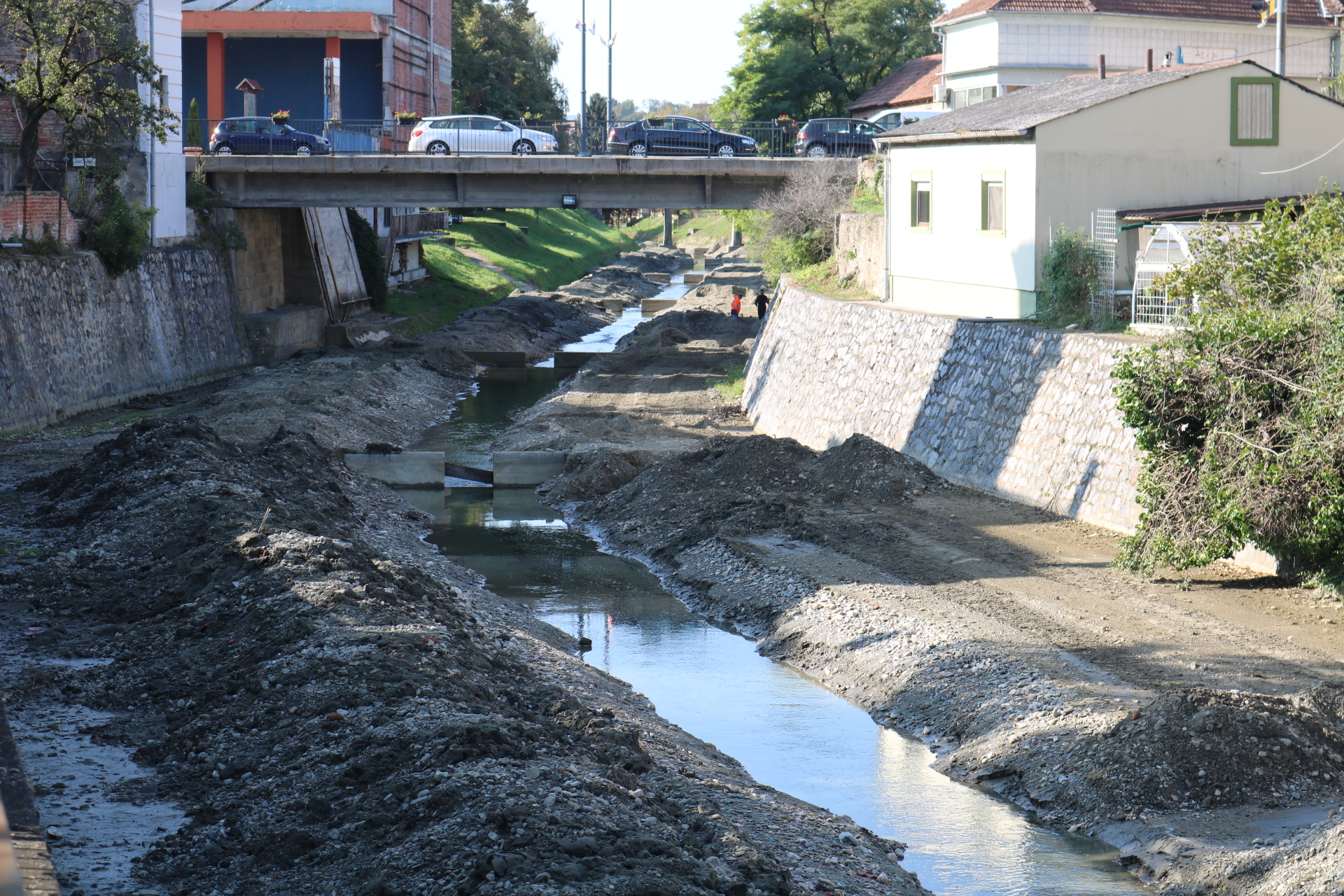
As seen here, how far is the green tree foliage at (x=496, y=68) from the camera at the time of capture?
8062cm

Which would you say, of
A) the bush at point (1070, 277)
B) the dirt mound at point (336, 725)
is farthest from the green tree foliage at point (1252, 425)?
the dirt mound at point (336, 725)

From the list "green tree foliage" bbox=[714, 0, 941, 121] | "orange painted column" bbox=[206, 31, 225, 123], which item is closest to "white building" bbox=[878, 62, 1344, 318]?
"orange painted column" bbox=[206, 31, 225, 123]

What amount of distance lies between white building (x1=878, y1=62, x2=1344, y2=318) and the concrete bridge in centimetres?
1194

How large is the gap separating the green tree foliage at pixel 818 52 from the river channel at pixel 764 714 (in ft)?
154

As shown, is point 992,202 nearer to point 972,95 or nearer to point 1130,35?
point 1130,35

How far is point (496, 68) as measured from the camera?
270ft

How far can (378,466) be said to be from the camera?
28203 millimetres

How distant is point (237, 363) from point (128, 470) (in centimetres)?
2089

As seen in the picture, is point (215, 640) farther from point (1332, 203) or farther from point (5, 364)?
point (5, 364)

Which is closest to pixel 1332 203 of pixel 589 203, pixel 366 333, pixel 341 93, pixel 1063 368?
pixel 1063 368

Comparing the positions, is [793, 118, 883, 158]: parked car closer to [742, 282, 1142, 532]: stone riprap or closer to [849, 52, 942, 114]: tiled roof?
[849, 52, 942, 114]: tiled roof

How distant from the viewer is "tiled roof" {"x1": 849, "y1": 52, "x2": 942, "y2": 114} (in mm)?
58094

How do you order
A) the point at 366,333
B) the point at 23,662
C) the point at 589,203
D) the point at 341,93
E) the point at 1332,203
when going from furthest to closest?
1. the point at 341,93
2. the point at 366,333
3. the point at 589,203
4. the point at 1332,203
5. the point at 23,662

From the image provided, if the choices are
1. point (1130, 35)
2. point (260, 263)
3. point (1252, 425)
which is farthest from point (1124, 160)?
point (260, 263)
